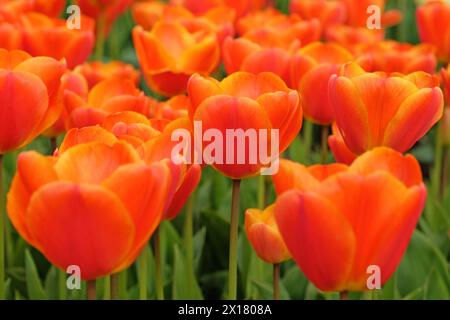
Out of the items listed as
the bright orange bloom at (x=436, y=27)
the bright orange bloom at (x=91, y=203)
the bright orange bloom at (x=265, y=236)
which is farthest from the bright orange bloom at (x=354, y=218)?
the bright orange bloom at (x=436, y=27)

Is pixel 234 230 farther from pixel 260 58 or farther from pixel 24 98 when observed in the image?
pixel 260 58

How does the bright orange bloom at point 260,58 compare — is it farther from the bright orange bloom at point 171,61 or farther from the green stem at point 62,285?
the green stem at point 62,285

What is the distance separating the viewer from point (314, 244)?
100cm

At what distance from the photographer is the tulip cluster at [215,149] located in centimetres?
98

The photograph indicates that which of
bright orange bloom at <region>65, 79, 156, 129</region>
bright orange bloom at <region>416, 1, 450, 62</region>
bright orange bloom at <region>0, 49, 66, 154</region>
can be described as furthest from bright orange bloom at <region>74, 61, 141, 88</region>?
bright orange bloom at <region>416, 1, 450, 62</region>

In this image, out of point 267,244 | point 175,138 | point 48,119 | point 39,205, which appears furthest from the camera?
point 48,119

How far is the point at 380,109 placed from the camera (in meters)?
1.28

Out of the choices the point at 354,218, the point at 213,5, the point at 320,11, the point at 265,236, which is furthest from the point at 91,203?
the point at 320,11

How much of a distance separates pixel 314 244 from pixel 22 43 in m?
1.04

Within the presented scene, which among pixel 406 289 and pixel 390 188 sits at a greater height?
pixel 390 188

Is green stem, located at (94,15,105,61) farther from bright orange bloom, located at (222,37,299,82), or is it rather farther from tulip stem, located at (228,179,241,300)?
tulip stem, located at (228,179,241,300)

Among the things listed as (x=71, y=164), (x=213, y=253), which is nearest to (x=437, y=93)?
(x=71, y=164)
